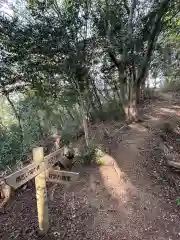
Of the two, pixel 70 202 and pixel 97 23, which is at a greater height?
pixel 97 23

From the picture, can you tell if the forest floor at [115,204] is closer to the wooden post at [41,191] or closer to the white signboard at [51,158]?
the wooden post at [41,191]

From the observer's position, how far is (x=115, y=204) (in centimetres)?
495

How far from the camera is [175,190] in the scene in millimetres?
5660

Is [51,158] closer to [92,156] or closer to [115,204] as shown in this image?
[115,204]

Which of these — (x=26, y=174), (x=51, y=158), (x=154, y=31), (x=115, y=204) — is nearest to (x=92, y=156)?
(x=115, y=204)

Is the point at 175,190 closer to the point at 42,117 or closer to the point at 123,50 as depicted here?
the point at 123,50

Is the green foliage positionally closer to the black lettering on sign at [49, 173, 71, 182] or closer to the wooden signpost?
the wooden signpost

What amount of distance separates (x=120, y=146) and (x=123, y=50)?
3.49 m

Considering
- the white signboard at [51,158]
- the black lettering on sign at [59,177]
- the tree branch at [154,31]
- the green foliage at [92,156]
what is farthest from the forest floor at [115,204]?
the tree branch at [154,31]

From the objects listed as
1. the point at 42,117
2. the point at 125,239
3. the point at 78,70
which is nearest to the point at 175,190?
the point at 125,239

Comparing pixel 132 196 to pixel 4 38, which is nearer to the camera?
pixel 132 196

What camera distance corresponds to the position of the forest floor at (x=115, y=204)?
4340mm

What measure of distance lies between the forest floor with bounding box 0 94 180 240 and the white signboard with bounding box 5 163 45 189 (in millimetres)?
1380

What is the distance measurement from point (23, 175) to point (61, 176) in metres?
0.68
